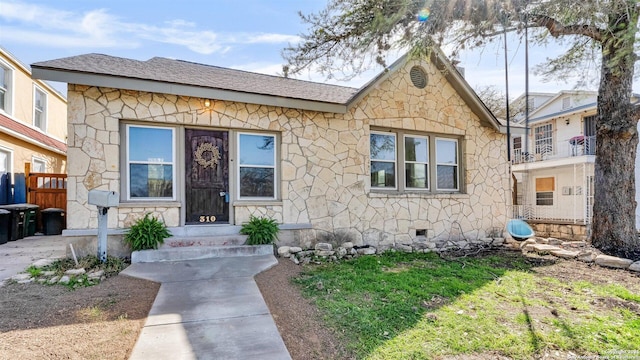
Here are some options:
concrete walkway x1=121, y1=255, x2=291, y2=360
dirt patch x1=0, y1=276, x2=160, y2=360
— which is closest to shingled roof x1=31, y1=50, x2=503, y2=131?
concrete walkway x1=121, y1=255, x2=291, y2=360

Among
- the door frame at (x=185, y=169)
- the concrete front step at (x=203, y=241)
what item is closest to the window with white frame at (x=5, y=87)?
the door frame at (x=185, y=169)

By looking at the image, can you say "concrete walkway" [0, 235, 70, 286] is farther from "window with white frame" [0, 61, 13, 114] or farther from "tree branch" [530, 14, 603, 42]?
"tree branch" [530, 14, 603, 42]

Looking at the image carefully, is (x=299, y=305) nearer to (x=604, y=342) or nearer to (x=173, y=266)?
(x=173, y=266)

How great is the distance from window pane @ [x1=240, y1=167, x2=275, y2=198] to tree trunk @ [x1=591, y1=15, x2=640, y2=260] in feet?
25.3

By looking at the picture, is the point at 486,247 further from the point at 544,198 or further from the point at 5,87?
the point at 5,87

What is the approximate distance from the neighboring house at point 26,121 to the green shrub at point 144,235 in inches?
257

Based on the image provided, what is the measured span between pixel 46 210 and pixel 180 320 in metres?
8.93

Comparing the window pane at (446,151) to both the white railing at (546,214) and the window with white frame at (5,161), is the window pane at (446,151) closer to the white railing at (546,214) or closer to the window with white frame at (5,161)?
the white railing at (546,214)

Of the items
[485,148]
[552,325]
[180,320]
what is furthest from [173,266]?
[485,148]

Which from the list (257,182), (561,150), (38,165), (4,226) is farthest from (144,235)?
(561,150)

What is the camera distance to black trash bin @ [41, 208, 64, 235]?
380 inches

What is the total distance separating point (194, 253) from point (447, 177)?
21.6ft

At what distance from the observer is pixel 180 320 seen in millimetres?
3486

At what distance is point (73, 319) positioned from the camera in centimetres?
353
